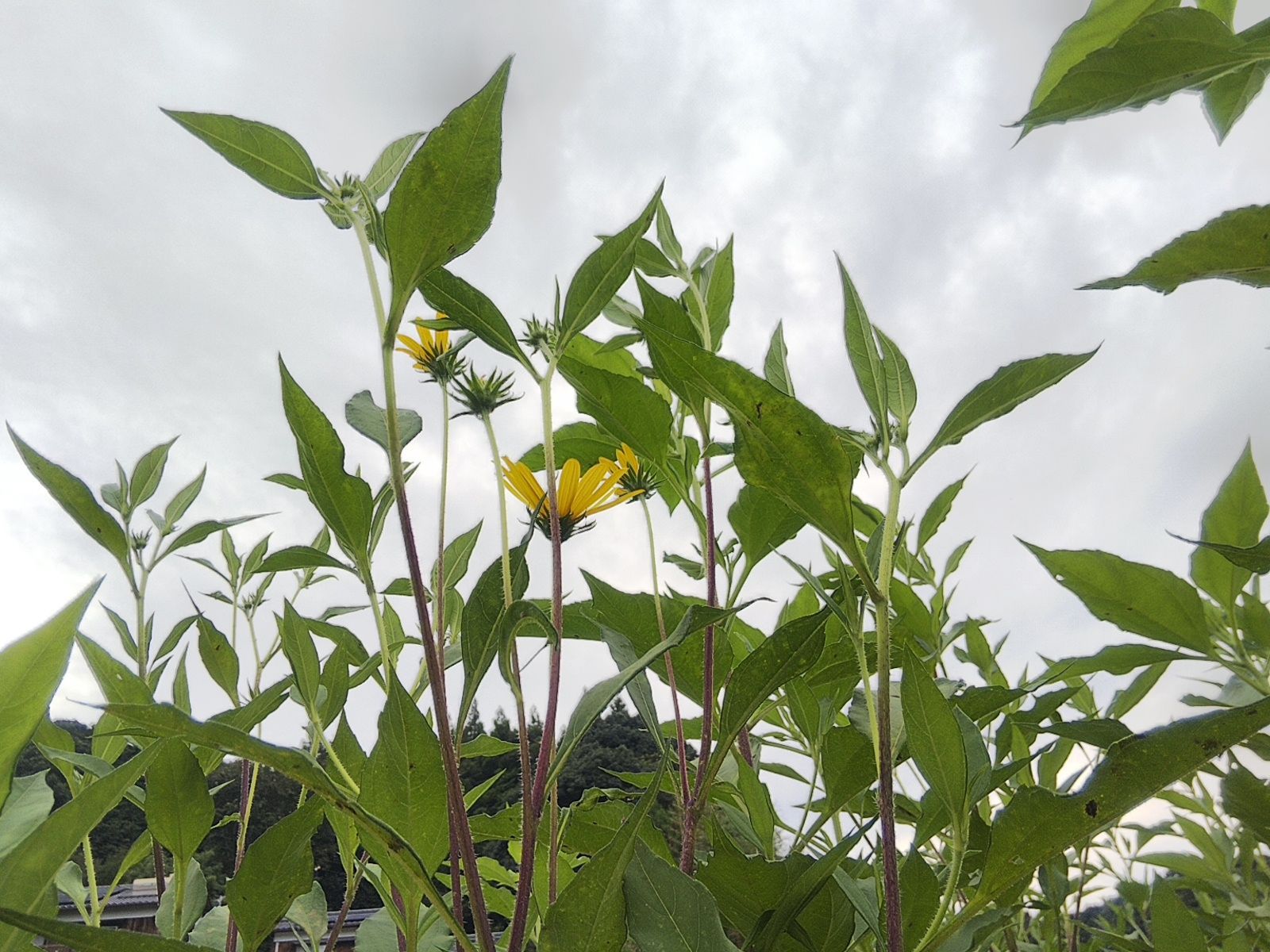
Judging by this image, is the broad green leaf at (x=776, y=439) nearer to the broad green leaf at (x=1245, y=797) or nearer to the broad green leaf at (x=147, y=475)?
the broad green leaf at (x=1245, y=797)

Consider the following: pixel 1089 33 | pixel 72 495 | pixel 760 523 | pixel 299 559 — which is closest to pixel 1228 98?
pixel 1089 33

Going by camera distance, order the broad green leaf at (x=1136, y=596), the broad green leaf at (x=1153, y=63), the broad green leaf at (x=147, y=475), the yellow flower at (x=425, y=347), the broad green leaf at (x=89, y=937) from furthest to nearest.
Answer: the broad green leaf at (x=147, y=475) < the yellow flower at (x=425, y=347) < the broad green leaf at (x=1136, y=596) < the broad green leaf at (x=1153, y=63) < the broad green leaf at (x=89, y=937)

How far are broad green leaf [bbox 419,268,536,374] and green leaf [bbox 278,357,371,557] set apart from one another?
0.09m

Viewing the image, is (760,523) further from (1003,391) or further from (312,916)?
(312,916)

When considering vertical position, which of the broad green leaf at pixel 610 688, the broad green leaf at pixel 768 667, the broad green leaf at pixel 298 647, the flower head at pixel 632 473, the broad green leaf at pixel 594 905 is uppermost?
the flower head at pixel 632 473

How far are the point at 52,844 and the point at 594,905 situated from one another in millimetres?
203

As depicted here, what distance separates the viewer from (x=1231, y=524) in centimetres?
52

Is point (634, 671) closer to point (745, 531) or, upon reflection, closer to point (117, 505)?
point (745, 531)

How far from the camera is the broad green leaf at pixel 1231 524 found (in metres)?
0.51

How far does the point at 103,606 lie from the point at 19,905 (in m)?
0.60

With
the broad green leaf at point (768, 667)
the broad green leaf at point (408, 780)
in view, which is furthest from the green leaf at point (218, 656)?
the broad green leaf at point (768, 667)

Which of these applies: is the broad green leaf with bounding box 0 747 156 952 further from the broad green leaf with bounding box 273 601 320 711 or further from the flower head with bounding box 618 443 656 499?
the flower head with bounding box 618 443 656 499

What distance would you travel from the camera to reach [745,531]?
0.57 metres

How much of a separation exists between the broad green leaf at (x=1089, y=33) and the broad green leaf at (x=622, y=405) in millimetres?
280
